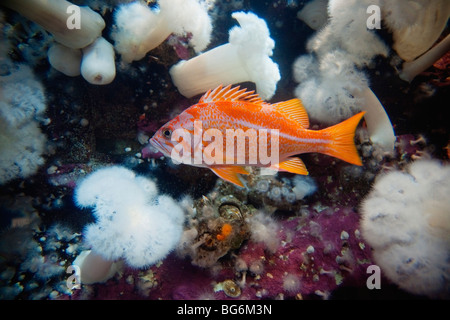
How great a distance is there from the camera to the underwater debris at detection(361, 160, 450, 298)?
228 centimetres

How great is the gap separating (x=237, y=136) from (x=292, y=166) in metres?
0.72

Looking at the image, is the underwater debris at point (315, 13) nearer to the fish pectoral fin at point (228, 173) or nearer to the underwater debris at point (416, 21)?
the underwater debris at point (416, 21)

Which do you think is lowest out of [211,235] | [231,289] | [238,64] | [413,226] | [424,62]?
[231,289]

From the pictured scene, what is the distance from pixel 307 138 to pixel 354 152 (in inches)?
21.1

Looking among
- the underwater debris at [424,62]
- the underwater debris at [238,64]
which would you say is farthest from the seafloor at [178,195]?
the underwater debris at [238,64]

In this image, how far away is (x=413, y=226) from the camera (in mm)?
2432

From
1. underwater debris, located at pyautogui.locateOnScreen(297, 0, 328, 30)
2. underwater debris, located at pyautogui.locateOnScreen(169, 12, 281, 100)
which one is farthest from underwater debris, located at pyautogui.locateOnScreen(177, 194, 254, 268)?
underwater debris, located at pyautogui.locateOnScreen(297, 0, 328, 30)

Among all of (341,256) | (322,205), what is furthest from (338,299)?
(322,205)

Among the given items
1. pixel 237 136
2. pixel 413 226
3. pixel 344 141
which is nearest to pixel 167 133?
pixel 237 136

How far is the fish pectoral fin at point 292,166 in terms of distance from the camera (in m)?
2.31

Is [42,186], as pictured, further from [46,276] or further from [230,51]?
[230,51]

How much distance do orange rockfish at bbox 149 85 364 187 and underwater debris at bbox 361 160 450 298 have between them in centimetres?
92

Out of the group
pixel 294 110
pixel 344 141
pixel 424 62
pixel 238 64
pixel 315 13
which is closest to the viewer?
pixel 344 141

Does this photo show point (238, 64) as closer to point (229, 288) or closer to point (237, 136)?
point (237, 136)
